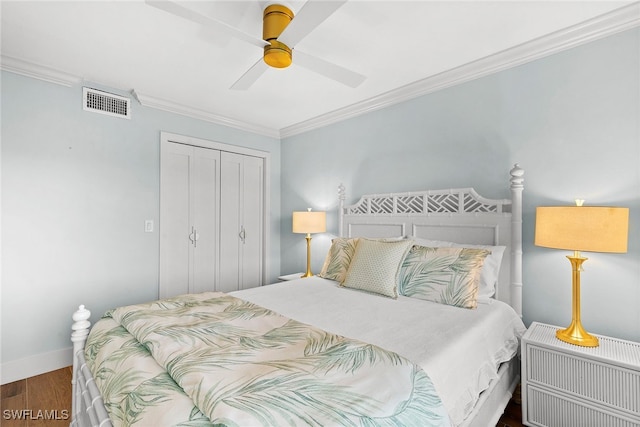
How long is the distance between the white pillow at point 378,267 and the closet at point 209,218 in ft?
6.08

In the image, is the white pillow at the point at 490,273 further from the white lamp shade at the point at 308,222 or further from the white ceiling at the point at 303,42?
the white lamp shade at the point at 308,222

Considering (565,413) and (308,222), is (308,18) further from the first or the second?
(565,413)

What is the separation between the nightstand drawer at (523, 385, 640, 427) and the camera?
→ 1475 mm

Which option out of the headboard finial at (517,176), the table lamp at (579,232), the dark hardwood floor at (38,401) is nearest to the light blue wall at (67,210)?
the dark hardwood floor at (38,401)

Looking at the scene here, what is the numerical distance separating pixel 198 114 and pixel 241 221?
1311 millimetres

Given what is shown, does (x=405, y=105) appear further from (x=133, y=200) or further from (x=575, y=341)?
(x=133, y=200)

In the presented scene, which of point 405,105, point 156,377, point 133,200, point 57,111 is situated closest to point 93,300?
point 133,200

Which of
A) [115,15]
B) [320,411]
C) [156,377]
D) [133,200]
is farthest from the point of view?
[133,200]

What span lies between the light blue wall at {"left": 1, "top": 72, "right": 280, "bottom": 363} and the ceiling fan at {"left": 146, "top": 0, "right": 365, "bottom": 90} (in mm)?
1523

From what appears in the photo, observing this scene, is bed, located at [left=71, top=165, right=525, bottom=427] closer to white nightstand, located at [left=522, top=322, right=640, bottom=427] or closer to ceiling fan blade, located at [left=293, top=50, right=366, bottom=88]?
white nightstand, located at [left=522, top=322, right=640, bottom=427]

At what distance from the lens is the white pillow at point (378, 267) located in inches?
81.2

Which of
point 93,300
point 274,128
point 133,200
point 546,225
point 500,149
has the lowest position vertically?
point 93,300

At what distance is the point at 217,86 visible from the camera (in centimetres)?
276

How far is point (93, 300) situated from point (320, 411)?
2.74 metres
